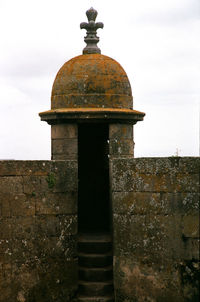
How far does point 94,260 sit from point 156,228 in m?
1.34

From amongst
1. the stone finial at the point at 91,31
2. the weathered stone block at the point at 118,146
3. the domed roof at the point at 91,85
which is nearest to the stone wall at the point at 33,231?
the weathered stone block at the point at 118,146

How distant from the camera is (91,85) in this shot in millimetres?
9016

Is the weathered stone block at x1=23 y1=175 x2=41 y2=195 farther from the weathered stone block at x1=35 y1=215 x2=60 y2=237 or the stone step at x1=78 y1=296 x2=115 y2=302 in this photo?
the stone step at x1=78 y1=296 x2=115 y2=302

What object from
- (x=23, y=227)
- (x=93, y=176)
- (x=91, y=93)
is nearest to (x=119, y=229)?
(x=23, y=227)

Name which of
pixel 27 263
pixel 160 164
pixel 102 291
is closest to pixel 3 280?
pixel 27 263

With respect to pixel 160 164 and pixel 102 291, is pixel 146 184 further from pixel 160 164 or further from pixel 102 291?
pixel 102 291

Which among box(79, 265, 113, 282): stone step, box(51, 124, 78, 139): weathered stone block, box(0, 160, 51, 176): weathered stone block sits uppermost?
box(51, 124, 78, 139): weathered stone block

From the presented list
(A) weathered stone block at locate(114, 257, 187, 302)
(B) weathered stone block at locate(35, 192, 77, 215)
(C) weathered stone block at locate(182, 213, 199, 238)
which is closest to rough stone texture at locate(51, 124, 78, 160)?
(B) weathered stone block at locate(35, 192, 77, 215)

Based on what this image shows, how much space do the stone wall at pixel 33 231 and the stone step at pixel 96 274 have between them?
344 millimetres

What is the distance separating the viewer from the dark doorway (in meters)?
10.7

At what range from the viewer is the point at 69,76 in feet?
30.1

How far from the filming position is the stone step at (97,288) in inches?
321

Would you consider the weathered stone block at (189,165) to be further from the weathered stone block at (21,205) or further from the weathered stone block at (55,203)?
the weathered stone block at (21,205)

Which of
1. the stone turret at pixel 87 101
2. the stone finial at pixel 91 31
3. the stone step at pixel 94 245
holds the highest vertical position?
the stone finial at pixel 91 31
